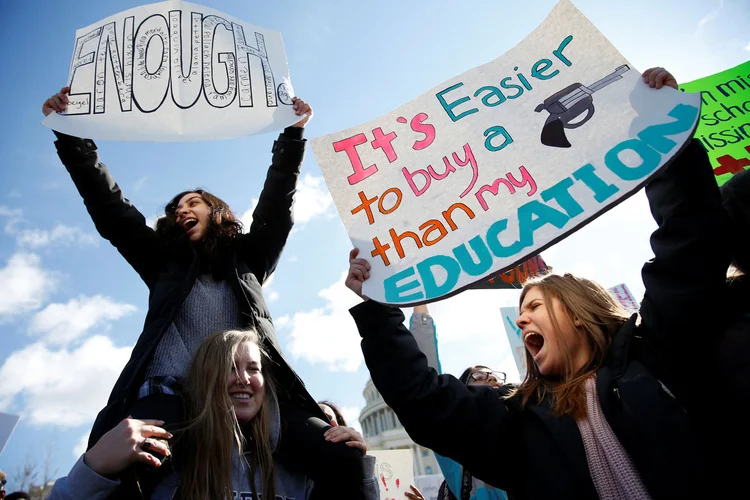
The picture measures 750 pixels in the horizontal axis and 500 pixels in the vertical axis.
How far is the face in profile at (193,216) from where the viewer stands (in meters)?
2.63

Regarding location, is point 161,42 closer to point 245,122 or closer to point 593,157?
point 245,122

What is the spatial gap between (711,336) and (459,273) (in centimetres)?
79

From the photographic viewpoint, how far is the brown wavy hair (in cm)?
254

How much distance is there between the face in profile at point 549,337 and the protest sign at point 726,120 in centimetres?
201

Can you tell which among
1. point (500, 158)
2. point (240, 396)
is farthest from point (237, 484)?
point (500, 158)

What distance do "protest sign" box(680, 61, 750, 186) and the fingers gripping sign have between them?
2633 millimetres

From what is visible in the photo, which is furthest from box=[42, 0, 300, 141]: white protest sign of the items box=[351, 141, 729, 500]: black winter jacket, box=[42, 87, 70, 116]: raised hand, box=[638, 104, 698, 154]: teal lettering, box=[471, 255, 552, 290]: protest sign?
box=[471, 255, 552, 290]: protest sign

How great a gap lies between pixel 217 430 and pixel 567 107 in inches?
75.1

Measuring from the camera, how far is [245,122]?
270 cm

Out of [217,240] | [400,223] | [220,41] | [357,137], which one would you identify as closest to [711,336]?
[400,223]

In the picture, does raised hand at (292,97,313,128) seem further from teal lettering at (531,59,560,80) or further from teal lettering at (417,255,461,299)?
teal lettering at (417,255,461,299)

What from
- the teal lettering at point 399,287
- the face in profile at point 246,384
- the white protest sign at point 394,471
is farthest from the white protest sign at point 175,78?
the white protest sign at point 394,471

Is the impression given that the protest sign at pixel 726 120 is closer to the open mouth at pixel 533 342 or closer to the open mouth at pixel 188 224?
the open mouth at pixel 533 342

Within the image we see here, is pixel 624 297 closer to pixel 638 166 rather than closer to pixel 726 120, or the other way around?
pixel 726 120
